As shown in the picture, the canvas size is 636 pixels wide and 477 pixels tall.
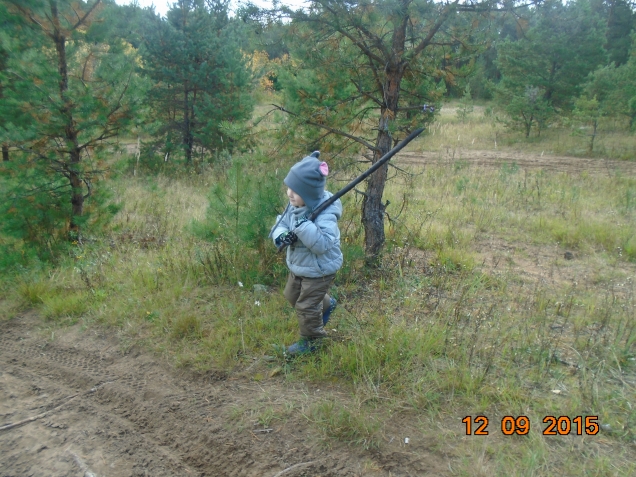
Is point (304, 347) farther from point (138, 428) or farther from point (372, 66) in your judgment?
point (372, 66)

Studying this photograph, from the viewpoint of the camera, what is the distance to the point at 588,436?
294 cm

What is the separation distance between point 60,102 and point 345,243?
11.9 feet

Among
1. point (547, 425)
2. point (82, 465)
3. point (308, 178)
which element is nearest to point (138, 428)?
point (82, 465)

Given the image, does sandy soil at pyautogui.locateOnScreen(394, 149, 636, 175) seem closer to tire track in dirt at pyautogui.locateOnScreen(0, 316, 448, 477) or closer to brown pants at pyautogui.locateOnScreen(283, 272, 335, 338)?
brown pants at pyautogui.locateOnScreen(283, 272, 335, 338)

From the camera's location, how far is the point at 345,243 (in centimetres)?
525

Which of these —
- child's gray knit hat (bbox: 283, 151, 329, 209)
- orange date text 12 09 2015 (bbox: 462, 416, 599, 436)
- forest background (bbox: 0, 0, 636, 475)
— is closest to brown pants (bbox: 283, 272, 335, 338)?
forest background (bbox: 0, 0, 636, 475)

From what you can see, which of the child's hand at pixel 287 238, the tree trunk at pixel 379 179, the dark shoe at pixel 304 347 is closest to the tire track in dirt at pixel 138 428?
the dark shoe at pixel 304 347

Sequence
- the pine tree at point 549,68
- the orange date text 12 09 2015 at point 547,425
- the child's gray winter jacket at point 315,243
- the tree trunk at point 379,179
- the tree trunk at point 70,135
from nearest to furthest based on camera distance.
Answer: the orange date text 12 09 2015 at point 547,425, the child's gray winter jacket at point 315,243, the tree trunk at point 379,179, the tree trunk at point 70,135, the pine tree at point 549,68

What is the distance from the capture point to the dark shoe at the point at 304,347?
3.77 meters

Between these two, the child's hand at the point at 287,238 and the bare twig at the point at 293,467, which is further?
the child's hand at the point at 287,238

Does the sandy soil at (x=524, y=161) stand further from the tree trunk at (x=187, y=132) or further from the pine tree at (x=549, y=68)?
the tree trunk at (x=187, y=132)

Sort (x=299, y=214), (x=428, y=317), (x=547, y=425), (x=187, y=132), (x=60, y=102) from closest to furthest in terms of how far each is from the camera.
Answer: (x=547, y=425) < (x=299, y=214) < (x=428, y=317) < (x=60, y=102) < (x=187, y=132)

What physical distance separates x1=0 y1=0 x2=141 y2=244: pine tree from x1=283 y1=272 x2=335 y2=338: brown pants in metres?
3.53

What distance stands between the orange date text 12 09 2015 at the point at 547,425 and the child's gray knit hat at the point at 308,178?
6.04 ft
